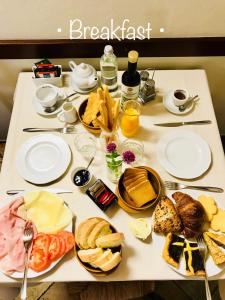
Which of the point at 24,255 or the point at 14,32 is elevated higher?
the point at 14,32

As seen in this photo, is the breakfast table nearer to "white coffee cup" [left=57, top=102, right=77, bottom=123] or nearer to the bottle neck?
"white coffee cup" [left=57, top=102, right=77, bottom=123]

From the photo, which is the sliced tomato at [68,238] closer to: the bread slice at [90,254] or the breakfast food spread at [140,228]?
the bread slice at [90,254]

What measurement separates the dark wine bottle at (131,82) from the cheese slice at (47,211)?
0.51 meters

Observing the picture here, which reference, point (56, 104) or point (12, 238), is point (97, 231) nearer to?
point (12, 238)

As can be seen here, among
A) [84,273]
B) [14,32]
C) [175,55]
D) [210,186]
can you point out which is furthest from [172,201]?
[14,32]

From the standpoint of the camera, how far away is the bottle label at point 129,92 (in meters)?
1.21

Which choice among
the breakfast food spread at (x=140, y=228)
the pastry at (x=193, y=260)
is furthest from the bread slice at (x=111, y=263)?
the pastry at (x=193, y=260)

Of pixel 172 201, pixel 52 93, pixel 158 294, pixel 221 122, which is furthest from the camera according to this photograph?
pixel 221 122

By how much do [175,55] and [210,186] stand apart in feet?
2.19

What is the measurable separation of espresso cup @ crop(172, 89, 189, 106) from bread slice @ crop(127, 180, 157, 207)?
43 centimetres

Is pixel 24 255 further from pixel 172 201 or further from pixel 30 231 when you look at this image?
pixel 172 201

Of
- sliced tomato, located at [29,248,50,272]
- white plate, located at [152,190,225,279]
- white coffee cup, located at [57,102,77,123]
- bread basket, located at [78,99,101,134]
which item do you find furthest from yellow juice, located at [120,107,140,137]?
sliced tomato, located at [29,248,50,272]

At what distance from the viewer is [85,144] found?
125cm

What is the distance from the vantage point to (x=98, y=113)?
1.22 meters
